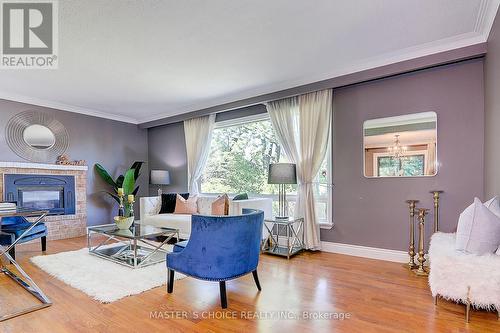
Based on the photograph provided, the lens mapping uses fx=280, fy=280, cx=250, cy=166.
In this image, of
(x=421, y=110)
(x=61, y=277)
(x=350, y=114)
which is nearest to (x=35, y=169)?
(x=61, y=277)

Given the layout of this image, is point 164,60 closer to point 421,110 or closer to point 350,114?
point 350,114

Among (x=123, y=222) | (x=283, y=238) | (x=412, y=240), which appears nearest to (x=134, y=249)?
(x=123, y=222)

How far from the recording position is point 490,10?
2.48m

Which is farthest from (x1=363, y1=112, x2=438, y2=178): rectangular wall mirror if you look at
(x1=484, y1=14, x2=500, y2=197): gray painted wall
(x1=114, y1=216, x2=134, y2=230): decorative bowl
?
(x1=114, y1=216, x2=134, y2=230): decorative bowl

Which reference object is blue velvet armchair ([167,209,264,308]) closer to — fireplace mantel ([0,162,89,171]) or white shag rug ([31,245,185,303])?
white shag rug ([31,245,185,303])

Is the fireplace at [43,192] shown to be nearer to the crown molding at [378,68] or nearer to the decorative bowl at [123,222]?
the decorative bowl at [123,222]

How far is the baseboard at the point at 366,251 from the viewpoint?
3.48m

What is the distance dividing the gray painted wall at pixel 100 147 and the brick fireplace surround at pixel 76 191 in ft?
0.87

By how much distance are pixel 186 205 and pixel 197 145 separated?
1390 mm

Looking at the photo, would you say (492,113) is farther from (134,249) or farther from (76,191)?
(76,191)

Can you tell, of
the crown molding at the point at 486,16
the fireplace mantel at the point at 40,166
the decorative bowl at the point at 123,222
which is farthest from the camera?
the fireplace mantel at the point at 40,166

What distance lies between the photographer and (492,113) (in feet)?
8.70

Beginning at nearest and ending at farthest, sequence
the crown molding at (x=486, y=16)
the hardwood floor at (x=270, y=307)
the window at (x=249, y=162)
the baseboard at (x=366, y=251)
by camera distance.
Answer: the hardwood floor at (x=270, y=307), the crown molding at (x=486, y=16), the baseboard at (x=366, y=251), the window at (x=249, y=162)

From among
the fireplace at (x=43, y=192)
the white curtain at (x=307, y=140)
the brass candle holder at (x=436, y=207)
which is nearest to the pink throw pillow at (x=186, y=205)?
the white curtain at (x=307, y=140)
